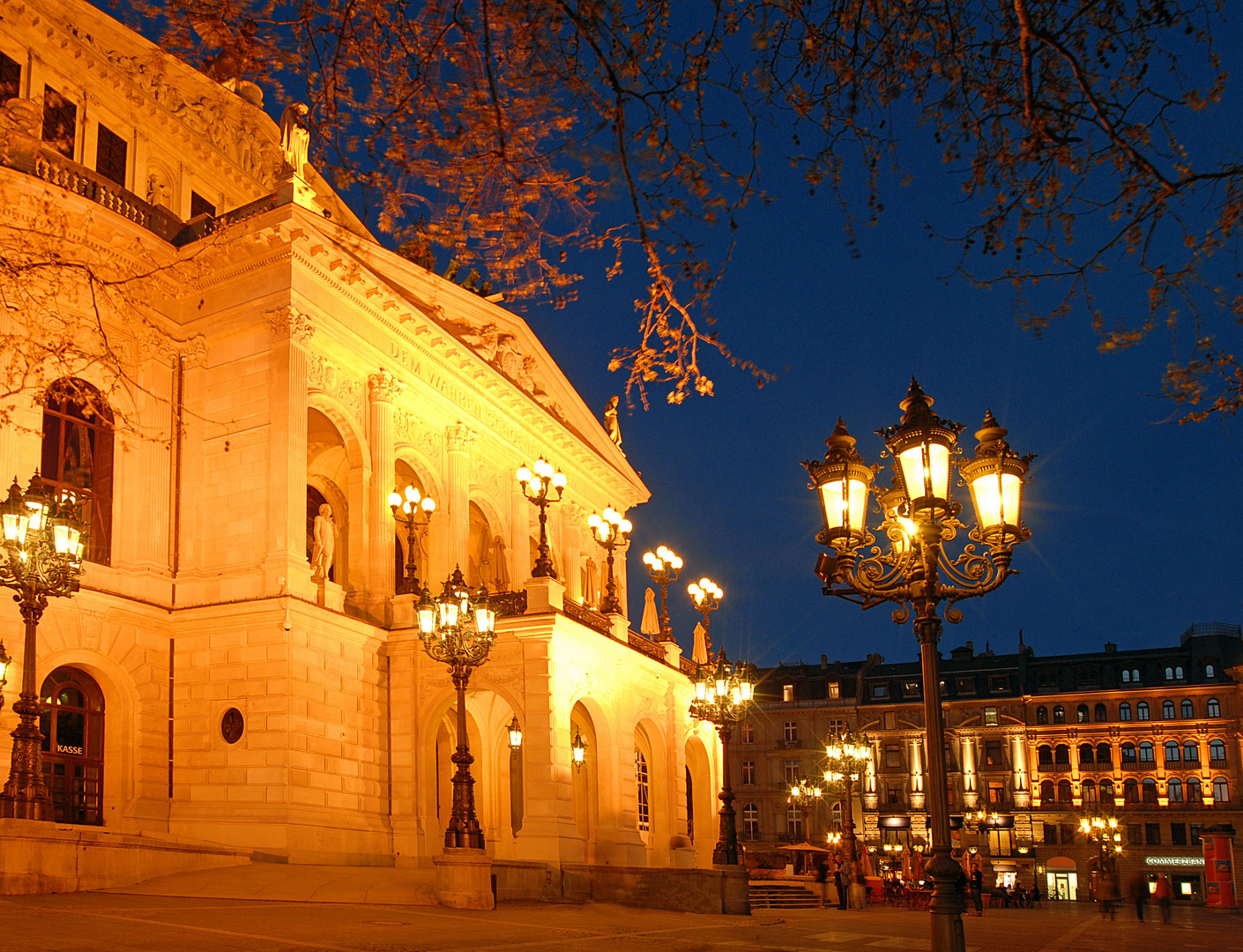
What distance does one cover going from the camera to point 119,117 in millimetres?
33594

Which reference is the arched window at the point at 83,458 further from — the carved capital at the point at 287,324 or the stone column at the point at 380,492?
the stone column at the point at 380,492

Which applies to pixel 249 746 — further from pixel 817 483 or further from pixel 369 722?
pixel 817 483

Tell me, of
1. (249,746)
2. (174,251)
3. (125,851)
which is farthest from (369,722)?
(174,251)

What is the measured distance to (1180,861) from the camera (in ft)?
251

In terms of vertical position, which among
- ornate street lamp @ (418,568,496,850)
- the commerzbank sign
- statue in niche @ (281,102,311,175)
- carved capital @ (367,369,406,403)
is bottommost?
the commerzbank sign

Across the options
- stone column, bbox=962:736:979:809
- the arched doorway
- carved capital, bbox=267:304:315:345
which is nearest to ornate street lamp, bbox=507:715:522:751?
the arched doorway

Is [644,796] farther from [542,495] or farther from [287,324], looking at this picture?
[287,324]

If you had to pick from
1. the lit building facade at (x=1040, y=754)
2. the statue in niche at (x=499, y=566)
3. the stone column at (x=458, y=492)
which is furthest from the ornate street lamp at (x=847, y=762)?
the lit building facade at (x=1040, y=754)

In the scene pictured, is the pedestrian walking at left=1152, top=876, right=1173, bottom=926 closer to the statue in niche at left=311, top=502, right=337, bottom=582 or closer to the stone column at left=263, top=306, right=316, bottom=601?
the statue in niche at left=311, top=502, right=337, bottom=582

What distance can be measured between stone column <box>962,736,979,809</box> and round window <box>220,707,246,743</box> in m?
65.2

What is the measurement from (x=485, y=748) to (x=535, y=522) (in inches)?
351

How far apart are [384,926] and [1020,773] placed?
241 ft

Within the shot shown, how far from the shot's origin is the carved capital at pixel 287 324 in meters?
27.4

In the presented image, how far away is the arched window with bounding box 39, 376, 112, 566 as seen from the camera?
25.9m
